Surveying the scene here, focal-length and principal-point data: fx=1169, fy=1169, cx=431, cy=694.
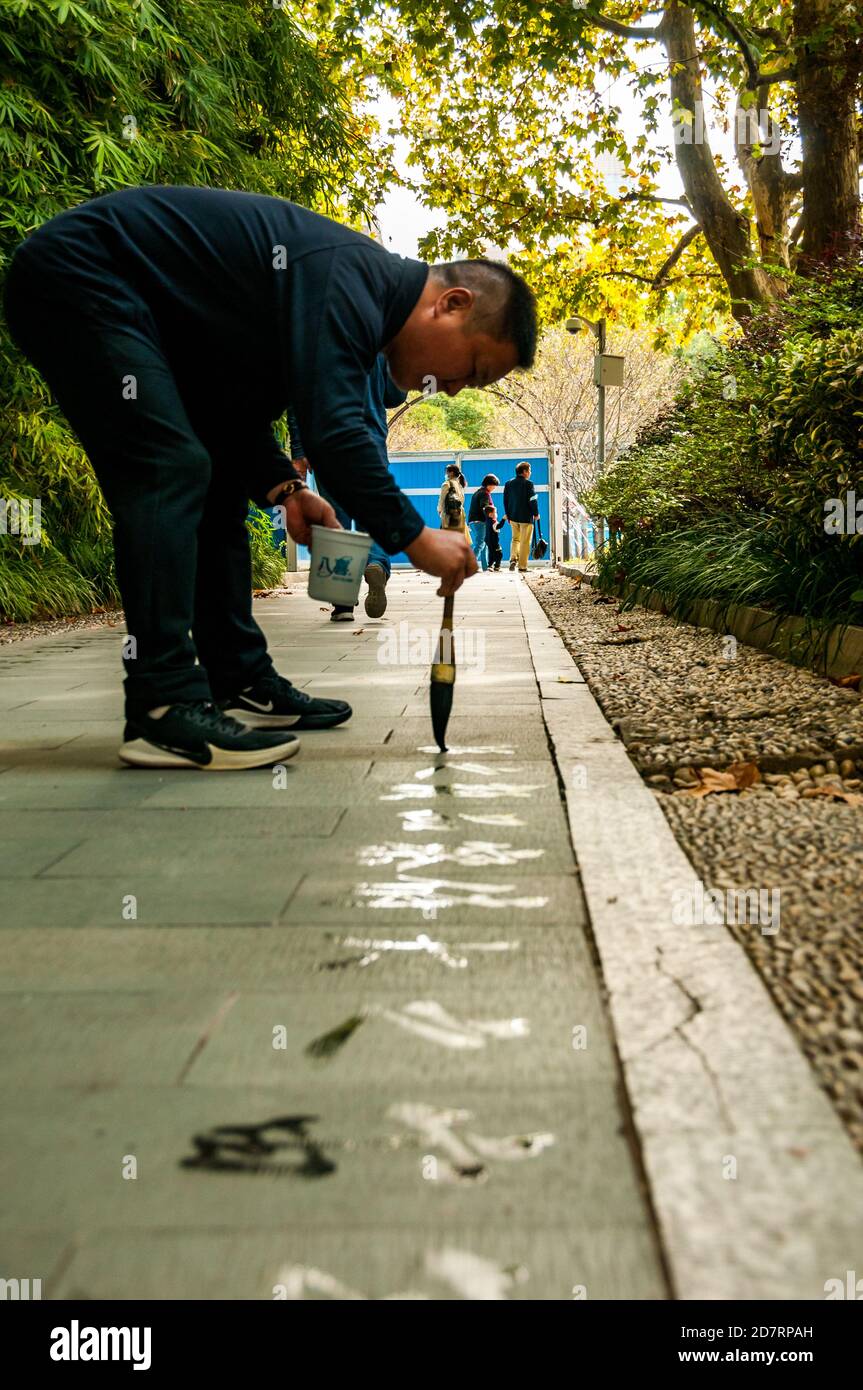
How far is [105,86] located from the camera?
27.4 ft

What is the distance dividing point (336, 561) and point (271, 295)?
0.76 m

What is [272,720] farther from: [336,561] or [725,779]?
[725,779]

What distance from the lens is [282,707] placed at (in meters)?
4.16

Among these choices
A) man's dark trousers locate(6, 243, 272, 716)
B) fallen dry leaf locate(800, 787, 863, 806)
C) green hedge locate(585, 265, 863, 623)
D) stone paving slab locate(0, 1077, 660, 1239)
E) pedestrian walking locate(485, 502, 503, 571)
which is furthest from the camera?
pedestrian walking locate(485, 502, 503, 571)

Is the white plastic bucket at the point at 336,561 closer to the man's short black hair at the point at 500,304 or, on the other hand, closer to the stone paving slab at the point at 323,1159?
the man's short black hair at the point at 500,304

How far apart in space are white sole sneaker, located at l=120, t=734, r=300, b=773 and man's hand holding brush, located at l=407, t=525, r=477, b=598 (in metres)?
0.79

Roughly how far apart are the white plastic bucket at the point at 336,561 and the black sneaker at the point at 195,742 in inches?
18.8

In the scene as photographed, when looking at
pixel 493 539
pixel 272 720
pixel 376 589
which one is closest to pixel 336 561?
pixel 272 720

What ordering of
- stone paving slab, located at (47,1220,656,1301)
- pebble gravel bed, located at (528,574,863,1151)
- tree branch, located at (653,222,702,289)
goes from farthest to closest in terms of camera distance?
tree branch, located at (653,222,702,289) → pebble gravel bed, located at (528,574,863,1151) → stone paving slab, located at (47,1220,656,1301)

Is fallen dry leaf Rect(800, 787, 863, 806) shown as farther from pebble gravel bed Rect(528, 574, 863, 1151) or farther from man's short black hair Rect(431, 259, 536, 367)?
man's short black hair Rect(431, 259, 536, 367)

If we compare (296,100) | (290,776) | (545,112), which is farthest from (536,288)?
(290,776)

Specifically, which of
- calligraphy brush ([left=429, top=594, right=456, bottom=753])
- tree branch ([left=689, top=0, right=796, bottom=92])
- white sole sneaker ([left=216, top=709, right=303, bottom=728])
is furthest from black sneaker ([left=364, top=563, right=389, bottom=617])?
tree branch ([left=689, top=0, right=796, bottom=92])

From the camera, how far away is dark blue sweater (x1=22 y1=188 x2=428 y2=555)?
303 cm

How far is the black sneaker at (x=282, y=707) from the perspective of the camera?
412 cm
